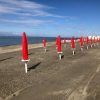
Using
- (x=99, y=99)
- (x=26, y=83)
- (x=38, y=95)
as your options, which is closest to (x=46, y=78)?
(x=26, y=83)

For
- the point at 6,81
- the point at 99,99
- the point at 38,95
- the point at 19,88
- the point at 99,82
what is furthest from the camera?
the point at 6,81

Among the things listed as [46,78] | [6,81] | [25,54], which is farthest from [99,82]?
[25,54]

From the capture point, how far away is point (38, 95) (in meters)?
7.43

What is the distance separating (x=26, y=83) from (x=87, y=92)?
8.49 feet

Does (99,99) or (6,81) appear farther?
(6,81)

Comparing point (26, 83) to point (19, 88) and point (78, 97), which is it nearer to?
point (19, 88)

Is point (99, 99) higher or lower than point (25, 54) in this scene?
lower

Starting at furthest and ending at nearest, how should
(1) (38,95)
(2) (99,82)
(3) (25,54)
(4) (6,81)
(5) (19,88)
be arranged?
(3) (25,54)
(4) (6,81)
(2) (99,82)
(5) (19,88)
(1) (38,95)

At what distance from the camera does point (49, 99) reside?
22.9ft

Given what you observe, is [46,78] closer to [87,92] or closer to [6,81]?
[6,81]

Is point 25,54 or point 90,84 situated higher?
point 25,54

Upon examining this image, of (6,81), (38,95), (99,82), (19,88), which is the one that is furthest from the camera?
(6,81)

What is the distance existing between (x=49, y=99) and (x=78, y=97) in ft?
2.56

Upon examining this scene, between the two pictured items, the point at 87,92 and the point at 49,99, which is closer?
the point at 49,99
